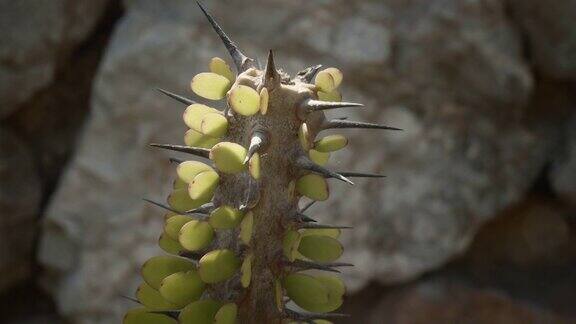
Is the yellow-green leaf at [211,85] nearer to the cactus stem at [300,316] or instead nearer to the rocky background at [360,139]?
the cactus stem at [300,316]

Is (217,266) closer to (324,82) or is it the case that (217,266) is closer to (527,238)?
(324,82)

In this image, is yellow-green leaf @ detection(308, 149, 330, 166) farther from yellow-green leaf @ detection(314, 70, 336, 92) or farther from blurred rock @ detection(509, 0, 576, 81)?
blurred rock @ detection(509, 0, 576, 81)

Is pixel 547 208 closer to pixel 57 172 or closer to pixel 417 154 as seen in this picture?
pixel 417 154

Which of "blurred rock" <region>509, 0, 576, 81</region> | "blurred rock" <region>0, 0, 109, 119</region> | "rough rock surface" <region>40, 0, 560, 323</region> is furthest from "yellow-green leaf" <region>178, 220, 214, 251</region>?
"blurred rock" <region>509, 0, 576, 81</region>

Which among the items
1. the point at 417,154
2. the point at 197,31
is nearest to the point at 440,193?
the point at 417,154

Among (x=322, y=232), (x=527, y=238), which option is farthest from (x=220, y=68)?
(x=527, y=238)

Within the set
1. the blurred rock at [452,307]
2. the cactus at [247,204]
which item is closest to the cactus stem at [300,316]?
the cactus at [247,204]

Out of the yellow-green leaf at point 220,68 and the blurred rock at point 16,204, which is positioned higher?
the yellow-green leaf at point 220,68
